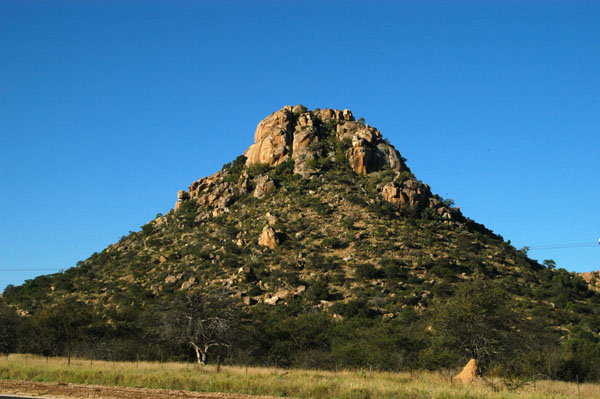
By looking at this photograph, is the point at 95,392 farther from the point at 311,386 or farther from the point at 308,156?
the point at 308,156

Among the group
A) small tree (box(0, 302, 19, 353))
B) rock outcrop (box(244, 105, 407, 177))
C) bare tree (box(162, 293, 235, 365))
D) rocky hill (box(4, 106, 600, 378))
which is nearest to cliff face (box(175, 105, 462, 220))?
rock outcrop (box(244, 105, 407, 177))

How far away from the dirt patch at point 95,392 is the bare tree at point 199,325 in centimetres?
1869

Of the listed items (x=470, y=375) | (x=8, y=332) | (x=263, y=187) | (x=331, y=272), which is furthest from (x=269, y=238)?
(x=470, y=375)

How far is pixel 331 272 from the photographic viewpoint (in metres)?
71.8

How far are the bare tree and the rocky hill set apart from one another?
7.82ft

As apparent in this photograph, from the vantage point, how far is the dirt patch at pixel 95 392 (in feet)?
78.2

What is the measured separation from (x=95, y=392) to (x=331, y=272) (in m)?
49.0

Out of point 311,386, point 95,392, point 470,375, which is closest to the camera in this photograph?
point 95,392

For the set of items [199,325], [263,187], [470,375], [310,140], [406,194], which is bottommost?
[470,375]

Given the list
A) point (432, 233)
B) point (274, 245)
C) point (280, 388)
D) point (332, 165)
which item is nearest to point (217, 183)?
point (332, 165)

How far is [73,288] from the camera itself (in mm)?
78375

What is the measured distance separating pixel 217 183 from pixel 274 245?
29665 millimetres

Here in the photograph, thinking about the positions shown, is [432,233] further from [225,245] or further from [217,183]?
[217,183]

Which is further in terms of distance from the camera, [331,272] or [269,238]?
[269,238]
